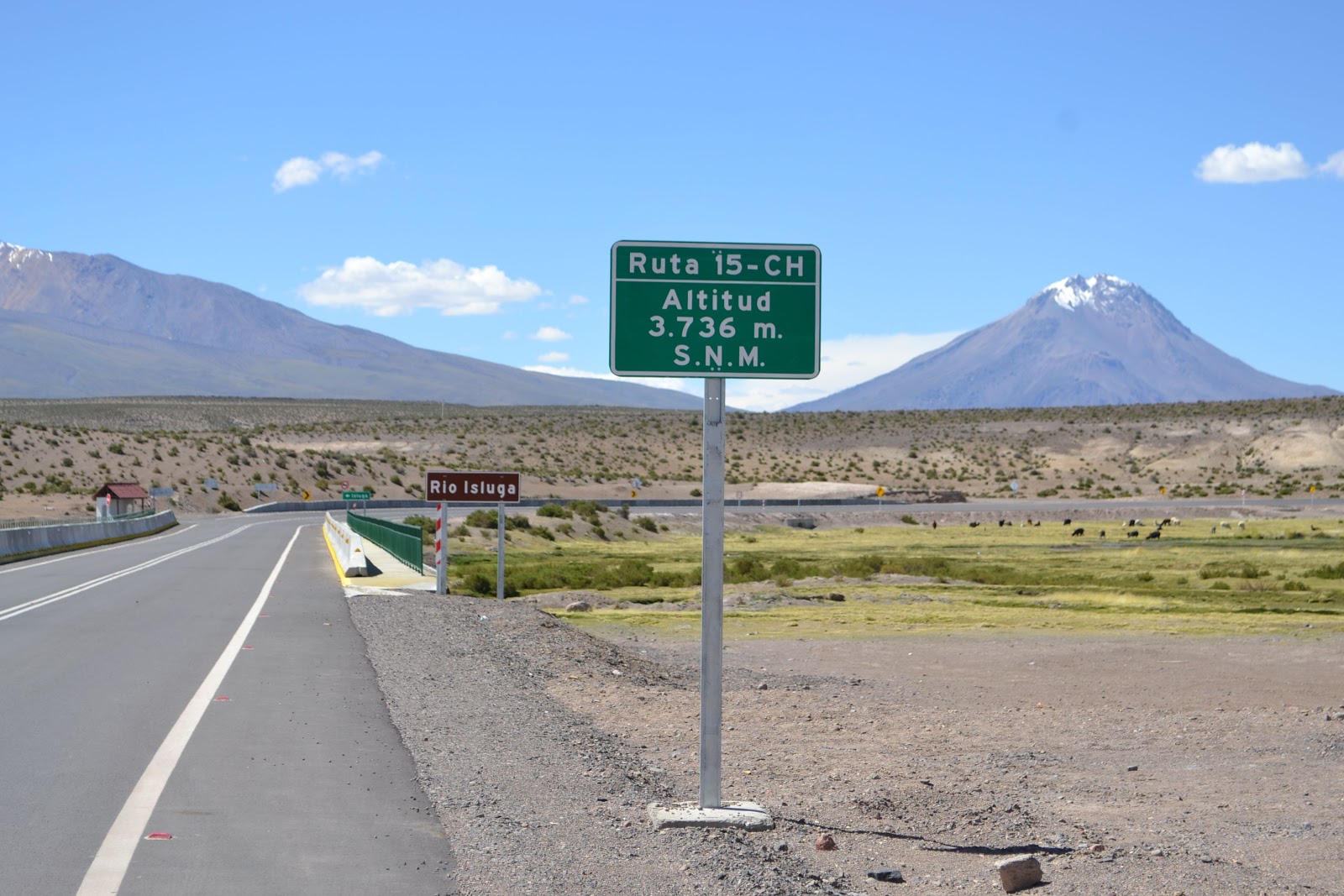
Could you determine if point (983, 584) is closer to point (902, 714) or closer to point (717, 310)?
point (902, 714)

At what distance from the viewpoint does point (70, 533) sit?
4700 cm

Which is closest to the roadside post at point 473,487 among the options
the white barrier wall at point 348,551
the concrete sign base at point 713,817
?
the white barrier wall at point 348,551

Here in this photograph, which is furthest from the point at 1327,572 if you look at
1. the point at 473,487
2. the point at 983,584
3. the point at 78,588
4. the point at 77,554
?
the point at 77,554

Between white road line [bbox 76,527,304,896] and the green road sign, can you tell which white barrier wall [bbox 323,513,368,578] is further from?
the green road sign

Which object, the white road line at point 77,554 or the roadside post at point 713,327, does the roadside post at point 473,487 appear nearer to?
the white road line at point 77,554

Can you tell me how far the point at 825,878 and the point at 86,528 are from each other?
158ft

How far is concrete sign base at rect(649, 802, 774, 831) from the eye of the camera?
7.86 m

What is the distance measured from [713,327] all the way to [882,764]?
13.5 ft

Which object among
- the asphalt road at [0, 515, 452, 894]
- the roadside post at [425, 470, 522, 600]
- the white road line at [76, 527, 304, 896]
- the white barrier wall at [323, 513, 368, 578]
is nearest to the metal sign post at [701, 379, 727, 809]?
the asphalt road at [0, 515, 452, 894]

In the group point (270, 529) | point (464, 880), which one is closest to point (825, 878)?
point (464, 880)

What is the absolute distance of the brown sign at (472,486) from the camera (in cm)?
2425

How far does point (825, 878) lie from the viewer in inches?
279

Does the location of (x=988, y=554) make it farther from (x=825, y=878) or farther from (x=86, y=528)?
(x=825, y=878)

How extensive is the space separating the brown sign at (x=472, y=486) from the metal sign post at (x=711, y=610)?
1626cm
